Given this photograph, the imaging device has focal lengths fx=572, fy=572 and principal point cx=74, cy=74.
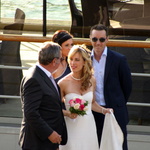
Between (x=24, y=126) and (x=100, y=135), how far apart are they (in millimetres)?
1243

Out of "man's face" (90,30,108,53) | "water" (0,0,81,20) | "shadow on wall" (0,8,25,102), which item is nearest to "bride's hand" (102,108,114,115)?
"man's face" (90,30,108,53)

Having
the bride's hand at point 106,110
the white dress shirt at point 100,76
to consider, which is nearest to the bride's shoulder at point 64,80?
the white dress shirt at point 100,76

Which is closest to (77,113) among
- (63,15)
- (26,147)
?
(26,147)

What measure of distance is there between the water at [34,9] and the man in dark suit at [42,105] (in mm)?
2177

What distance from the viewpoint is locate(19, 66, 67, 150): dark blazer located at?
4949mm

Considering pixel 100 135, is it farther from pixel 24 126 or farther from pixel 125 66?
pixel 24 126

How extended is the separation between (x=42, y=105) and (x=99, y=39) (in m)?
1.25

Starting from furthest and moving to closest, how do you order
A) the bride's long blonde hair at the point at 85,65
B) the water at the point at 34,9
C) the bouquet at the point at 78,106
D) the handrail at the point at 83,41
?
the water at the point at 34,9
the handrail at the point at 83,41
the bride's long blonde hair at the point at 85,65
the bouquet at the point at 78,106

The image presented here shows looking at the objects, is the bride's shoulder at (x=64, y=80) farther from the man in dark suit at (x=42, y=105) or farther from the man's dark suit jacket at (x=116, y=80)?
the man in dark suit at (x=42, y=105)

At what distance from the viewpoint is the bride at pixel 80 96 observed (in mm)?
5684

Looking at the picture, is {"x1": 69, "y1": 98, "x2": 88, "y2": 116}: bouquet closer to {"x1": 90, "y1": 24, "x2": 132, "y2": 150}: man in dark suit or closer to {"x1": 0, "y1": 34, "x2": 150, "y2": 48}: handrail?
{"x1": 90, "y1": 24, "x2": 132, "y2": 150}: man in dark suit

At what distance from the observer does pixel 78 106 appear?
18.1ft

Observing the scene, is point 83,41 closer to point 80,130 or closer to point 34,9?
point 34,9

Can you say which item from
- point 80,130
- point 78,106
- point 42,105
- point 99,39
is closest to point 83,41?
point 99,39
